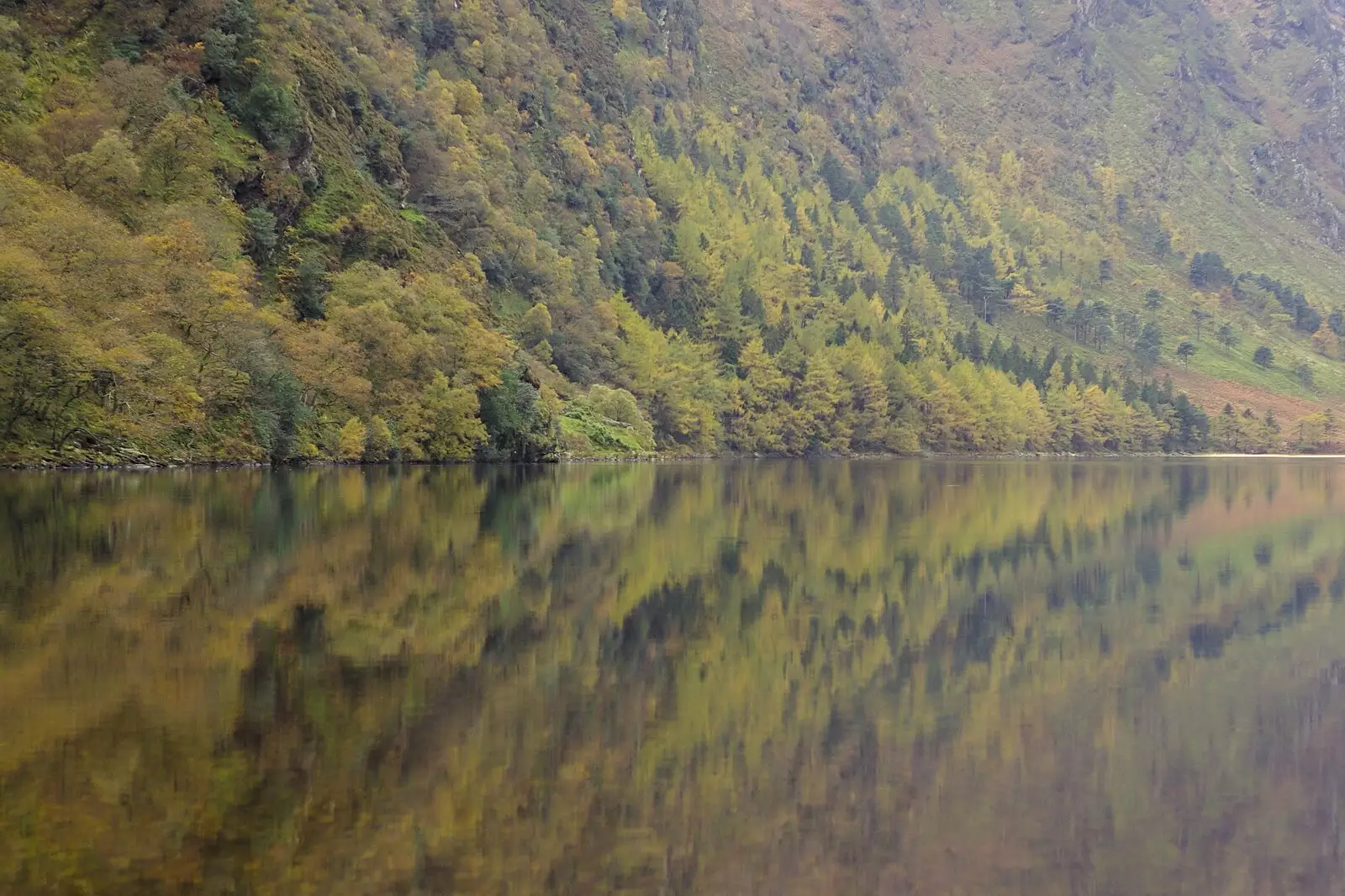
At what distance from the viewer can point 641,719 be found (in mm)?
16594

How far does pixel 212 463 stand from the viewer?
73062 mm

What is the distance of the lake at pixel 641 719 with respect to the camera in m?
11.7

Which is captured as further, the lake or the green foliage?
the green foliage

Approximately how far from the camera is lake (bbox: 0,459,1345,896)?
1173 cm

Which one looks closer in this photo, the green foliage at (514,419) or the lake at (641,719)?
the lake at (641,719)

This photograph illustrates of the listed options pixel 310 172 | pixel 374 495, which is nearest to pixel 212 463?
pixel 374 495

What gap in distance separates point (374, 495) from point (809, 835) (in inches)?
1634

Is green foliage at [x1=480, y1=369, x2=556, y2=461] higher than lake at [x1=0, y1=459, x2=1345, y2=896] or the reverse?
higher

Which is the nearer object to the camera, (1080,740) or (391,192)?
(1080,740)

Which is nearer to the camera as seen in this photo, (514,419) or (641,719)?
(641,719)

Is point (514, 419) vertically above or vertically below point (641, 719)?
above

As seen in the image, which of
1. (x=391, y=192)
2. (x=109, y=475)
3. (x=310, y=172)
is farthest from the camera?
(x=391, y=192)

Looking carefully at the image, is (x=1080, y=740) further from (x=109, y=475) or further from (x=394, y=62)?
(x=394, y=62)

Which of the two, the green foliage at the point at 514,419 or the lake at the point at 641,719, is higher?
the green foliage at the point at 514,419
